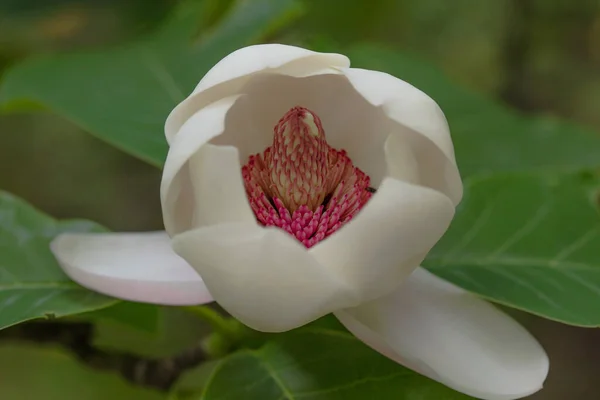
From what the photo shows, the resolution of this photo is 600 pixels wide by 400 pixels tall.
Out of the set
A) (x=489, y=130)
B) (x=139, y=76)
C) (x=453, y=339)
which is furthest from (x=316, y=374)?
(x=489, y=130)

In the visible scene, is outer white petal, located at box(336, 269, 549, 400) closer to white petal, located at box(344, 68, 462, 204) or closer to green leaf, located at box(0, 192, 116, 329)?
white petal, located at box(344, 68, 462, 204)

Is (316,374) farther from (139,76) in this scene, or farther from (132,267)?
(139,76)

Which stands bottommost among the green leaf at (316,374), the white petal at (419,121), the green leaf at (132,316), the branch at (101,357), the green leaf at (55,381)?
the green leaf at (55,381)

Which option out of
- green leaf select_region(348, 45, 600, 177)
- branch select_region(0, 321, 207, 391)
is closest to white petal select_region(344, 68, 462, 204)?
branch select_region(0, 321, 207, 391)

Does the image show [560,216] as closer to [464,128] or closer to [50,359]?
[464,128]

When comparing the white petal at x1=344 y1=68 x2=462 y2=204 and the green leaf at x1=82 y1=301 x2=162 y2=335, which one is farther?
the green leaf at x1=82 y1=301 x2=162 y2=335

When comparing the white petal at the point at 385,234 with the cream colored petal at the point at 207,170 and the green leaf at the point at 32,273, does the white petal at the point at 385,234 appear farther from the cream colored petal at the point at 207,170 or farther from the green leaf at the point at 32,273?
the green leaf at the point at 32,273

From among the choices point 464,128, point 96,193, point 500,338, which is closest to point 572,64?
point 464,128

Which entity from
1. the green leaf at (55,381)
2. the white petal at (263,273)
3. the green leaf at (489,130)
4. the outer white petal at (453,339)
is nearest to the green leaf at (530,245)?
the outer white petal at (453,339)
